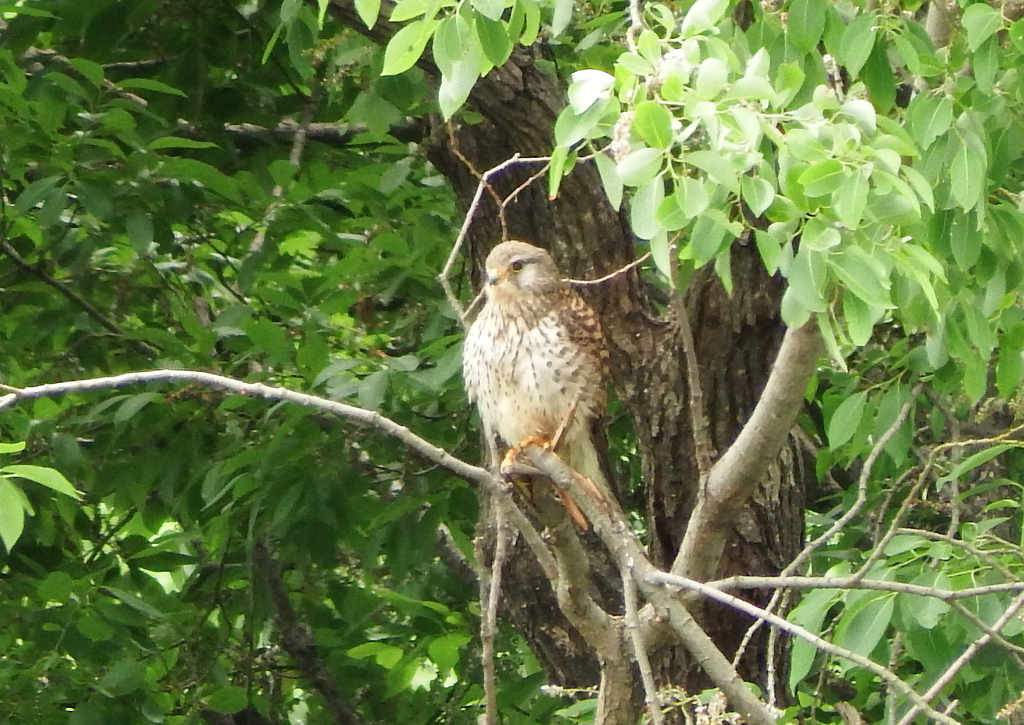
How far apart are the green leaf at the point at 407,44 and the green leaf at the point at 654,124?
15.5 inches

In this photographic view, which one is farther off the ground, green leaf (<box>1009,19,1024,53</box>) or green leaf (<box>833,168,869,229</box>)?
green leaf (<box>1009,19,1024,53</box>)

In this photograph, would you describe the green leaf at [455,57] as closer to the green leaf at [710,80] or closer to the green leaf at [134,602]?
the green leaf at [710,80]

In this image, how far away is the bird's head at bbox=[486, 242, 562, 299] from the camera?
3389mm

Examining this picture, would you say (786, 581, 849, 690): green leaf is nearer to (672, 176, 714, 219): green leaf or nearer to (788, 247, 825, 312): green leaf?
(788, 247, 825, 312): green leaf

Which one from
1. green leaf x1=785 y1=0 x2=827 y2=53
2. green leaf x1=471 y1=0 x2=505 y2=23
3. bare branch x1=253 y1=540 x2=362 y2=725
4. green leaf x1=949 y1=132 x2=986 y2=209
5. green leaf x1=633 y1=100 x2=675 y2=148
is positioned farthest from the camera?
bare branch x1=253 y1=540 x2=362 y2=725

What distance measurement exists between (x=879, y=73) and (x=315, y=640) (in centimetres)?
266

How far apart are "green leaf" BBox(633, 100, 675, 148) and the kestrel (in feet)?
5.87

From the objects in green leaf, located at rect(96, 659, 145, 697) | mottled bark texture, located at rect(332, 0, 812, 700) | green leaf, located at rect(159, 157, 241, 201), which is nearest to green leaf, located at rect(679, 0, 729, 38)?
mottled bark texture, located at rect(332, 0, 812, 700)

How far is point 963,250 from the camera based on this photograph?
2.18 metres

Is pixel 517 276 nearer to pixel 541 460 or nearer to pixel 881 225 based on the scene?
pixel 541 460

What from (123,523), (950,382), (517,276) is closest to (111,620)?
(123,523)

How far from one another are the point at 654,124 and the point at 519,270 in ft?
6.31

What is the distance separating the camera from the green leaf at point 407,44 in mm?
1769

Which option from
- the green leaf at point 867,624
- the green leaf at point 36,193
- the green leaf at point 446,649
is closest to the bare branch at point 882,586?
the green leaf at point 867,624
